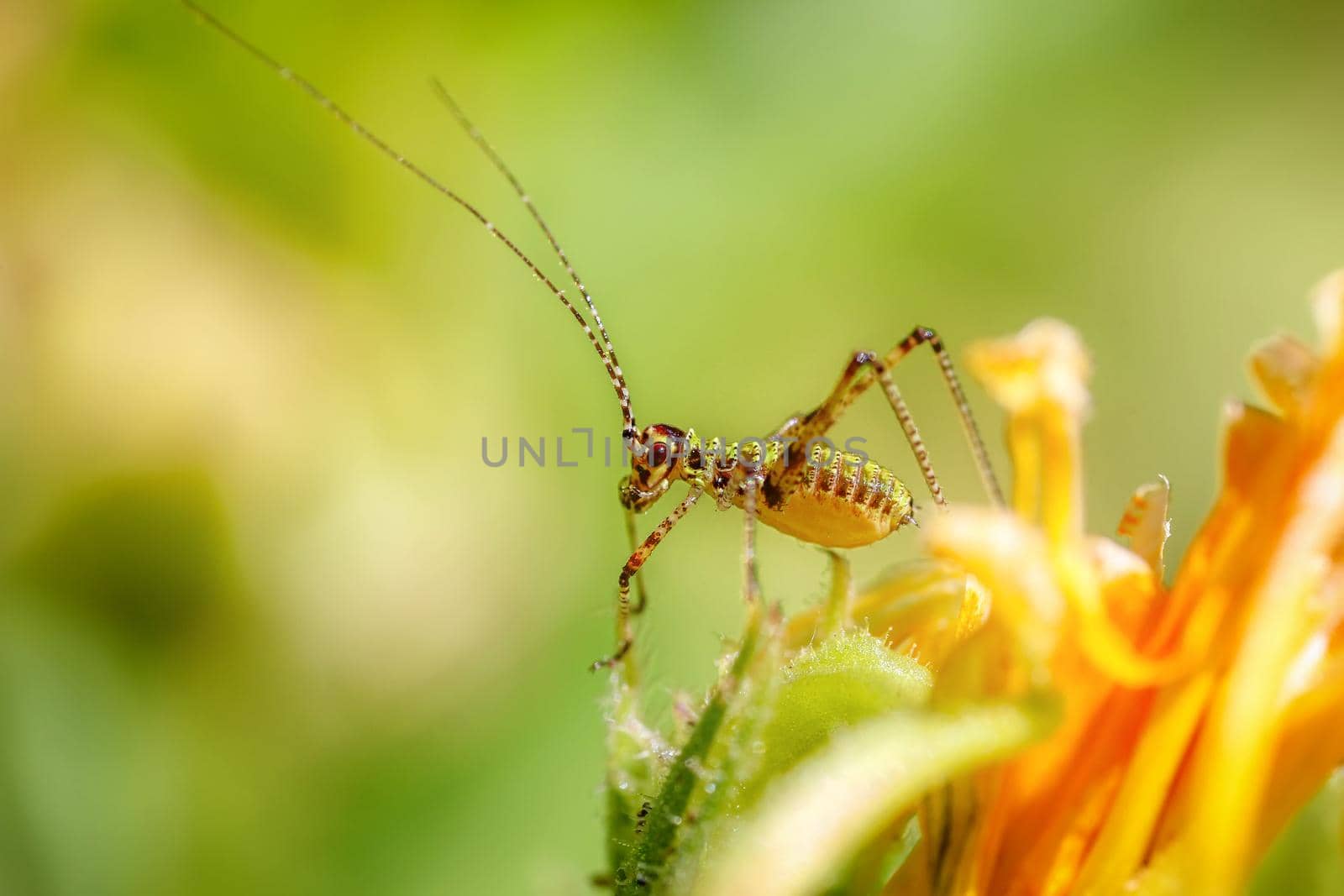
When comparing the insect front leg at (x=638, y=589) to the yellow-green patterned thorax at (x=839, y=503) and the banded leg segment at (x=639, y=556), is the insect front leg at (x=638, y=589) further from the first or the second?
the yellow-green patterned thorax at (x=839, y=503)

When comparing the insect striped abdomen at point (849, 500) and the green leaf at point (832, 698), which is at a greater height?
the insect striped abdomen at point (849, 500)

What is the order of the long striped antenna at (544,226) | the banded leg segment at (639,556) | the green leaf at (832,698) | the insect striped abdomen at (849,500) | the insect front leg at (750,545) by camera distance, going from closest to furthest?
the green leaf at (832,698)
the insect front leg at (750,545)
the banded leg segment at (639,556)
the insect striped abdomen at (849,500)
the long striped antenna at (544,226)

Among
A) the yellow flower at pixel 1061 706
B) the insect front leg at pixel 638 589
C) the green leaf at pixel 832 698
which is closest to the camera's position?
the yellow flower at pixel 1061 706

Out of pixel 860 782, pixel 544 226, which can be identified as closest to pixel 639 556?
pixel 544 226

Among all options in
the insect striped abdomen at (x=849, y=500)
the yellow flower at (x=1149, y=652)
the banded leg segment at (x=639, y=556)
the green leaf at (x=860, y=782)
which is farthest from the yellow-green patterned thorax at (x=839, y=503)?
the green leaf at (x=860, y=782)

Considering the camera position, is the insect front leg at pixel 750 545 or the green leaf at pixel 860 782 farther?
the insect front leg at pixel 750 545

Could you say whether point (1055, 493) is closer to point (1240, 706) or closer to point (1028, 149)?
point (1240, 706)

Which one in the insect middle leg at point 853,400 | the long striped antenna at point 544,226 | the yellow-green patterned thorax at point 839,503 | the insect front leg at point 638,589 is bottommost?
the insect front leg at point 638,589

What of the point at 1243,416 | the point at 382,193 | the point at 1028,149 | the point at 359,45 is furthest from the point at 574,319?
the point at 1243,416

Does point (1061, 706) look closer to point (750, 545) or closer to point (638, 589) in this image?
point (750, 545)
